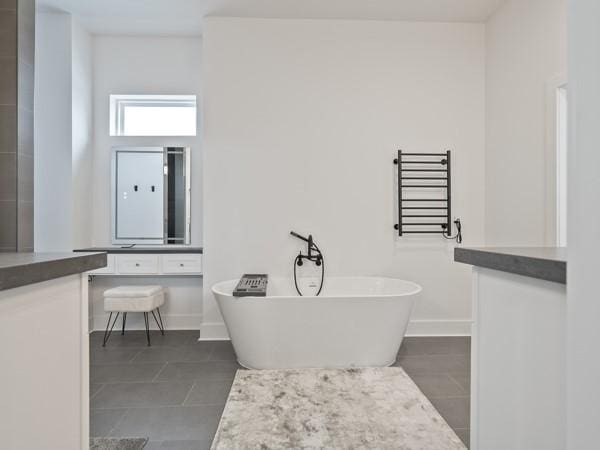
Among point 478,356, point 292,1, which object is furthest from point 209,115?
point 478,356

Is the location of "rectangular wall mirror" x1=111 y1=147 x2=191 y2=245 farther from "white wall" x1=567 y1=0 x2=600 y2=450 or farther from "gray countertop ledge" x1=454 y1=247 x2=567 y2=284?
"white wall" x1=567 y1=0 x2=600 y2=450

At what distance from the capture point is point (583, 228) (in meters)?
0.59

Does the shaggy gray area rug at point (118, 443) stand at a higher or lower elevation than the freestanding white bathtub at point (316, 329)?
lower

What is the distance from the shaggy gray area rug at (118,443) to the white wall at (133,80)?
86.3 inches

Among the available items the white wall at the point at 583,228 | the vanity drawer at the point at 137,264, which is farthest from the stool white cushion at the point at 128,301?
the white wall at the point at 583,228

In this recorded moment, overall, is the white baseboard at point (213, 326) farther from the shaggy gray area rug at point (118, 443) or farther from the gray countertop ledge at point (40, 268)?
the gray countertop ledge at point (40, 268)

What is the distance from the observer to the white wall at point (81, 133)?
3.47m

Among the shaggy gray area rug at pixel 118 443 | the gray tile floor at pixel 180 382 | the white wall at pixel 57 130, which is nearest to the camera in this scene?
the shaggy gray area rug at pixel 118 443

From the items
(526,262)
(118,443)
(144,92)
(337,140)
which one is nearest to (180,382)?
(118,443)

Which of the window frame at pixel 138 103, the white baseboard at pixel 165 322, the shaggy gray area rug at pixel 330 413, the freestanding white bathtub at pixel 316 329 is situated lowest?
the shaggy gray area rug at pixel 330 413

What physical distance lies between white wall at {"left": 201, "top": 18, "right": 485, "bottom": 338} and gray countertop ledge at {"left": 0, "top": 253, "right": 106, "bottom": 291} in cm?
229

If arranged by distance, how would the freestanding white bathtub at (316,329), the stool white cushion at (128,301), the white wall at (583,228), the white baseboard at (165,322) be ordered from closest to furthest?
1. the white wall at (583,228)
2. the freestanding white bathtub at (316,329)
3. the stool white cushion at (128,301)
4. the white baseboard at (165,322)

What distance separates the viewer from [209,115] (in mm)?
3453

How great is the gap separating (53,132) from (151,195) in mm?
1054
